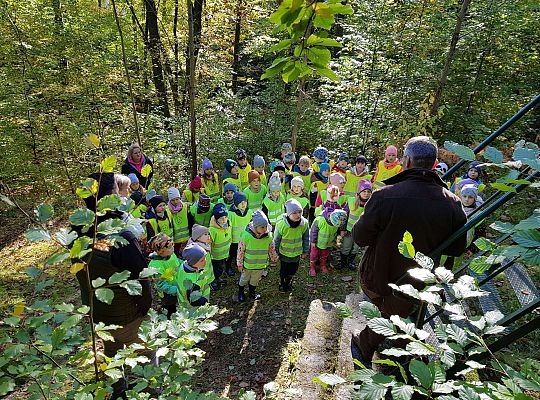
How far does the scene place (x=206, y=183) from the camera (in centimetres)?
741

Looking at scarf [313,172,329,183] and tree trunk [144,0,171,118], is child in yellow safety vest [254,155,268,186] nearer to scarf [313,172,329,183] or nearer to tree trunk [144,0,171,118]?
scarf [313,172,329,183]

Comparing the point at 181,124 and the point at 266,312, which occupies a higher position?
the point at 181,124

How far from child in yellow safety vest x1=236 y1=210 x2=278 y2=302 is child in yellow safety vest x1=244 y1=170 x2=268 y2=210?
167cm

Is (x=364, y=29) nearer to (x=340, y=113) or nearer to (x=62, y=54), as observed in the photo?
(x=340, y=113)

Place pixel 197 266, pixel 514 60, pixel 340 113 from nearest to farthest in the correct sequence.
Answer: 1. pixel 197 266
2. pixel 514 60
3. pixel 340 113

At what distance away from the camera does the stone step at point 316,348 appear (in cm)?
360

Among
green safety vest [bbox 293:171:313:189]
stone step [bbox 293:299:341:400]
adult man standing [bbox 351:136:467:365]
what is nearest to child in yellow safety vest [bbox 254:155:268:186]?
green safety vest [bbox 293:171:313:189]

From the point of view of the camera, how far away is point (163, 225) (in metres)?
6.13

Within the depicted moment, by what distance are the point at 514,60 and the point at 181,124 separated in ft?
29.5

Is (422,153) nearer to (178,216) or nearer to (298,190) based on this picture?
(298,190)

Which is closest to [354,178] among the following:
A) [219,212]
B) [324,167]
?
[324,167]

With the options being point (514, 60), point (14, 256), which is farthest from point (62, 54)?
point (514, 60)

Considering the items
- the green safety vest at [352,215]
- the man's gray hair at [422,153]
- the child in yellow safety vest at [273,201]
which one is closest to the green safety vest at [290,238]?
the green safety vest at [352,215]

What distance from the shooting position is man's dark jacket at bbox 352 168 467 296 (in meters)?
2.58
